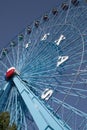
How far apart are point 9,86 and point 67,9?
555cm

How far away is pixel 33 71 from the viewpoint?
63.8 ft

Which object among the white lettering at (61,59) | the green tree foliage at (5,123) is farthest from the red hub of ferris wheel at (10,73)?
the green tree foliage at (5,123)

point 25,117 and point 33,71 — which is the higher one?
point 33,71

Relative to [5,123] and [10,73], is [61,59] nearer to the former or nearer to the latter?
[10,73]

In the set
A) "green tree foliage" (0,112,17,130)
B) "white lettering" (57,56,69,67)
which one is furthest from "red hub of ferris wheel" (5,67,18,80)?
"green tree foliage" (0,112,17,130)

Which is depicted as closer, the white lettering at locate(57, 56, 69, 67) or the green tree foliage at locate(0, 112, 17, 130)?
the green tree foliage at locate(0, 112, 17, 130)

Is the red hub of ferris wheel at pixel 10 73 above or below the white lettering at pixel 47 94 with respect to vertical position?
above

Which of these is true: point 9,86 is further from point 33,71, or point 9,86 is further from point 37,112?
point 37,112

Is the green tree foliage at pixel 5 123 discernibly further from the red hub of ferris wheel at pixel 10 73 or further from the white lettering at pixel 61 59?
the red hub of ferris wheel at pixel 10 73

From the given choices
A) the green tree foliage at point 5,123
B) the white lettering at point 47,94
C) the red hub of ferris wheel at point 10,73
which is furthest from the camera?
the red hub of ferris wheel at point 10,73

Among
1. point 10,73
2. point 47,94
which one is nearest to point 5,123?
point 47,94

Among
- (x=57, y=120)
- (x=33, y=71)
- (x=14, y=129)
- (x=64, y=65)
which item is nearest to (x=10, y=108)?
(x=33, y=71)

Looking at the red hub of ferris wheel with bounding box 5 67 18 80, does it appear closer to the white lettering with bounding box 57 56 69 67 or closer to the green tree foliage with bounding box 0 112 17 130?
the white lettering with bounding box 57 56 69 67

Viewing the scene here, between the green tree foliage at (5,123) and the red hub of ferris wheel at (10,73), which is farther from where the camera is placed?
the red hub of ferris wheel at (10,73)
